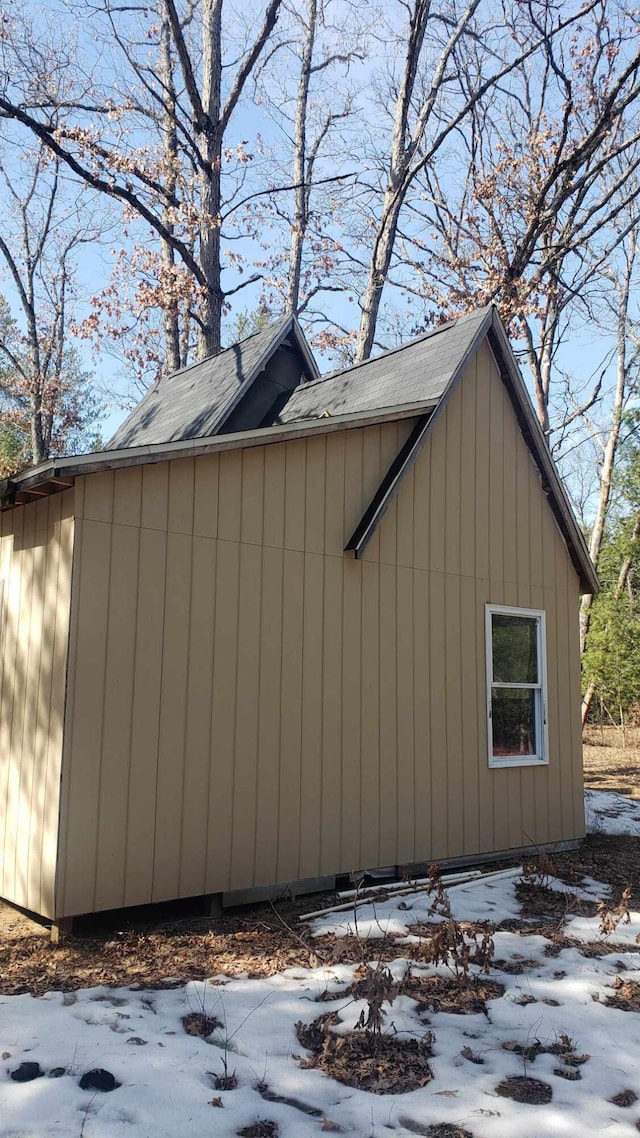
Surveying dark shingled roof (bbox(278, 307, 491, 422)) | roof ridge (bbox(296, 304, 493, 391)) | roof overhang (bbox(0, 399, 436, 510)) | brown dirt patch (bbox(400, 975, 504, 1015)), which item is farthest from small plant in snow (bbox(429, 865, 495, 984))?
roof ridge (bbox(296, 304, 493, 391))

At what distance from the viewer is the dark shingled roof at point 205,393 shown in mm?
8820

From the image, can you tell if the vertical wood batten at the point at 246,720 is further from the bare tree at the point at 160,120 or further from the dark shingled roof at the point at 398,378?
the bare tree at the point at 160,120

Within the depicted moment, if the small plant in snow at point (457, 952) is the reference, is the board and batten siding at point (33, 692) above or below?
above

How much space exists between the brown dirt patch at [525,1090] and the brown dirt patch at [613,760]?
8.48 metres

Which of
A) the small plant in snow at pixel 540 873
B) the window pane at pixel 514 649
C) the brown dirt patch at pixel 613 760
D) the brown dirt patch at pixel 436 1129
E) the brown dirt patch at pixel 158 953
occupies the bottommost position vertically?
the brown dirt patch at pixel 436 1129

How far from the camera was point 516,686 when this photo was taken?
8203 mm

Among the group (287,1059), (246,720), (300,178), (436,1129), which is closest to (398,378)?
(246,720)

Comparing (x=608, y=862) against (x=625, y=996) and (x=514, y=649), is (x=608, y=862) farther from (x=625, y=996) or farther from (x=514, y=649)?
(x=625, y=996)

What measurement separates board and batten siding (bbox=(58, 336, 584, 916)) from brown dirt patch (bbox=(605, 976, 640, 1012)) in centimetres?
237

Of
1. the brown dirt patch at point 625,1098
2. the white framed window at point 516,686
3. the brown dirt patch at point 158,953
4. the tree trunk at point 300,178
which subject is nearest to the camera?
the brown dirt patch at point 625,1098

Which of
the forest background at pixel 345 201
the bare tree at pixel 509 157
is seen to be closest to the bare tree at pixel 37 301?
the forest background at pixel 345 201

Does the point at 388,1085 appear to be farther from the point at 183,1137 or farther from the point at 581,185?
the point at 581,185

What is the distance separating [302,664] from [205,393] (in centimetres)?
419

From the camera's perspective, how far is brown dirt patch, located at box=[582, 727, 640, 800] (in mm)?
12547
